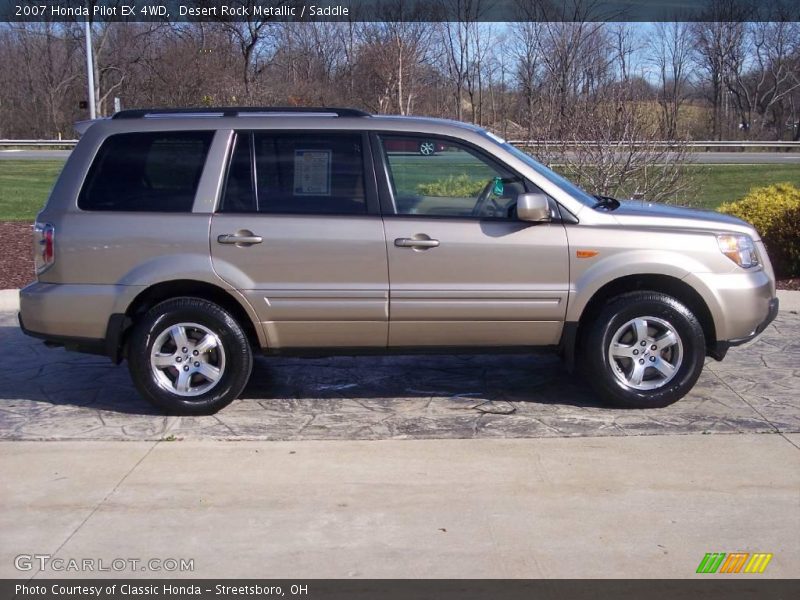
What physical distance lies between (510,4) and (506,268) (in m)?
22.3

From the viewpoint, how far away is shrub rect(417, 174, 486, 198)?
20.9ft

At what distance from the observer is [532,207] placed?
19.7 feet

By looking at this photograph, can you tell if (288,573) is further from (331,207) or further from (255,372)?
(255,372)

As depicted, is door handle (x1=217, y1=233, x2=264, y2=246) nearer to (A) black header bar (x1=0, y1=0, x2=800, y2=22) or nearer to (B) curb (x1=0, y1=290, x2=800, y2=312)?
(B) curb (x1=0, y1=290, x2=800, y2=312)

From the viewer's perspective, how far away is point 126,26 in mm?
34969

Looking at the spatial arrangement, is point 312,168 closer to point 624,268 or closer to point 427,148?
point 427,148

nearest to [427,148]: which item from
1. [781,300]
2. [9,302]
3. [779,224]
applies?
[781,300]

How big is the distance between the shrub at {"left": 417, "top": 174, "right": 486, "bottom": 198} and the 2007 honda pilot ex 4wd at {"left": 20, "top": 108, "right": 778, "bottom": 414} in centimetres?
2

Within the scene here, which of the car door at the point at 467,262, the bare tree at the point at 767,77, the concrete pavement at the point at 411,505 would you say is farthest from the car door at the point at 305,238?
the bare tree at the point at 767,77

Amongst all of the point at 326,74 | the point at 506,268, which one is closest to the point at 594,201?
the point at 506,268

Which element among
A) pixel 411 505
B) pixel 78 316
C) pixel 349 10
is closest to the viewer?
pixel 411 505

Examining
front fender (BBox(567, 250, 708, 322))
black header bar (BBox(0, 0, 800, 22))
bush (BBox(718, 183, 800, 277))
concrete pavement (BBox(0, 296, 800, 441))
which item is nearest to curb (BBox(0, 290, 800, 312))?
bush (BBox(718, 183, 800, 277))

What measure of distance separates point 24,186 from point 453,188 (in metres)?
17.8

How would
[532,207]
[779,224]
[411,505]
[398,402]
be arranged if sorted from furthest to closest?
1. [779,224]
2. [398,402]
3. [532,207]
4. [411,505]
